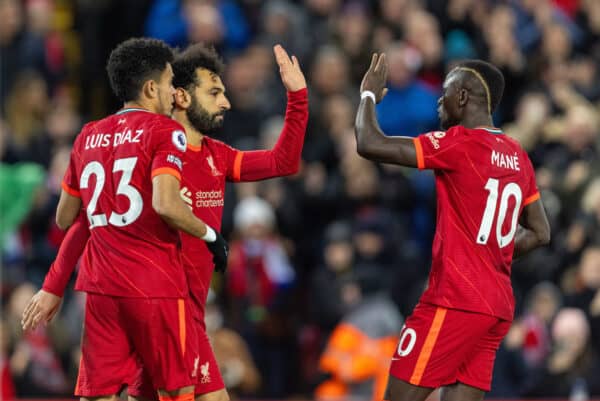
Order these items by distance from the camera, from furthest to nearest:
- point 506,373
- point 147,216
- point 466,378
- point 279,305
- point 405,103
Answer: point 405,103 → point 279,305 → point 506,373 → point 466,378 → point 147,216

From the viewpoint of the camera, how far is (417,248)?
12.4 m

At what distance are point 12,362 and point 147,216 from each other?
5652 mm

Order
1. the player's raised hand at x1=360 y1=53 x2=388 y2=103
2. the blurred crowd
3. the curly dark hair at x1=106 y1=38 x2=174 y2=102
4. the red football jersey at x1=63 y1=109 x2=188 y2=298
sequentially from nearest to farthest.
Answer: the red football jersey at x1=63 y1=109 x2=188 y2=298, the curly dark hair at x1=106 y1=38 x2=174 y2=102, the player's raised hand at x1=360 y1=53 x2=388 y2=103, the blurred crowd

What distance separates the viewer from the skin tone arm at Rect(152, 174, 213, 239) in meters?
6.50

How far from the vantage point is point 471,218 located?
23.1 ft

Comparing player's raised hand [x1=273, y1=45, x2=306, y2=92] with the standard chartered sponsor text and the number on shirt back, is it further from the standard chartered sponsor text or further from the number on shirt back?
the number on shirt back

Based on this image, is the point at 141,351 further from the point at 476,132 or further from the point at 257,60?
the point at 257,60

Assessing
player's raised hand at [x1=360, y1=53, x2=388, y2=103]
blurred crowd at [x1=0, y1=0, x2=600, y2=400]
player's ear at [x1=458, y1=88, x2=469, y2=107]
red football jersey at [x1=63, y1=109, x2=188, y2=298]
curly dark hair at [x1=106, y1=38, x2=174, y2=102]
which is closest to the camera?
red football jersey at [x1=63, y1=109, x2=188, y2=298]

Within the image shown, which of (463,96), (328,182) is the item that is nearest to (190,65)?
(463,96)

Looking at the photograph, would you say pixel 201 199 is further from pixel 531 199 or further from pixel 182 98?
pixel 531 199

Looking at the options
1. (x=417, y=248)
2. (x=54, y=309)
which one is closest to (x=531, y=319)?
(x=417, y=248)

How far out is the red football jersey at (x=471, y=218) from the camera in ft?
23.1

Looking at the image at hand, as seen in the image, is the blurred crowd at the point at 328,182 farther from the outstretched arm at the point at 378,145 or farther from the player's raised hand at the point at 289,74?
the outstretched arm at the point at 378,145

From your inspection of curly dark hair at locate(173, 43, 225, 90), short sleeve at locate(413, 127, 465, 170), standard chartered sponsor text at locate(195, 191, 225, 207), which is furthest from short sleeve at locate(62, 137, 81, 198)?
short sleeve at locate(413, 127, 465, 170)
